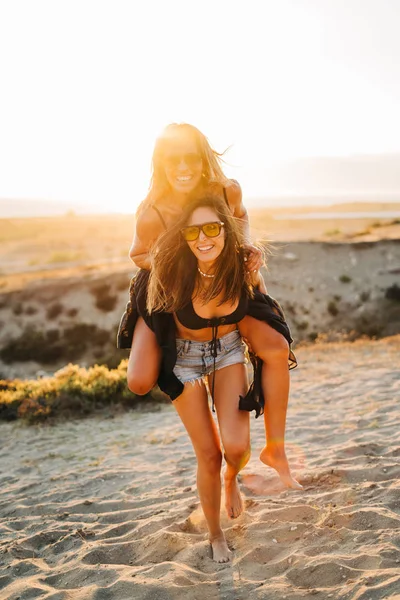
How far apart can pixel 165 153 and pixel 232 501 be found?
2472 mm

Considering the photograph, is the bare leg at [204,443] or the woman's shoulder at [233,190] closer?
the bare leg at [204,443]

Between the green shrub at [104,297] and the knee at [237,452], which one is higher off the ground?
the knee at [237,452]

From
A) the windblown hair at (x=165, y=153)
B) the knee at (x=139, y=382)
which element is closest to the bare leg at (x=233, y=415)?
the knee at (x=139, y=382)

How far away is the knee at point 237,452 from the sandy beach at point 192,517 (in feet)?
2.03

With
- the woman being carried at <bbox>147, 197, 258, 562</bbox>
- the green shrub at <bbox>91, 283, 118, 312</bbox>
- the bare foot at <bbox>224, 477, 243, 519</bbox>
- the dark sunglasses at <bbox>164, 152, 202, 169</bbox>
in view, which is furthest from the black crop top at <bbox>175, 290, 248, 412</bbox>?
the green shrub at <bbox>91, 283, 118, 312</bbox>

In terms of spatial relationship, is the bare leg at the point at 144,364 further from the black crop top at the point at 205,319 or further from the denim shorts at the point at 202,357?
the black crop top at the point at 205,319

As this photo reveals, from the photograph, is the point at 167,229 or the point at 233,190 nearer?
the point at 167,229

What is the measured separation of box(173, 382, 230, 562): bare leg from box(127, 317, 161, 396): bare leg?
0.22 m

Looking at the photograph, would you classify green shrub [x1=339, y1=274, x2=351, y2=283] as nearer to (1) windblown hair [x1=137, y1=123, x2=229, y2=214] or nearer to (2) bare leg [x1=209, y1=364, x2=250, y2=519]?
(1) windblown hair [x1=137, y1=123, x2=229, y2=214]

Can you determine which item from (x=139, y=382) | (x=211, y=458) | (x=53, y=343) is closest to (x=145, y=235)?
(x=139, y=382)

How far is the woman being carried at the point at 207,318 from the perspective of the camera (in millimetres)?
3574

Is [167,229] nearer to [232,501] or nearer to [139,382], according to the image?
[139,382]

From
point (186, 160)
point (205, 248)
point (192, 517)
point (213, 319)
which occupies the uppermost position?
point (186, 160)

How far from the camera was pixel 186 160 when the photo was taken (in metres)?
3.88
